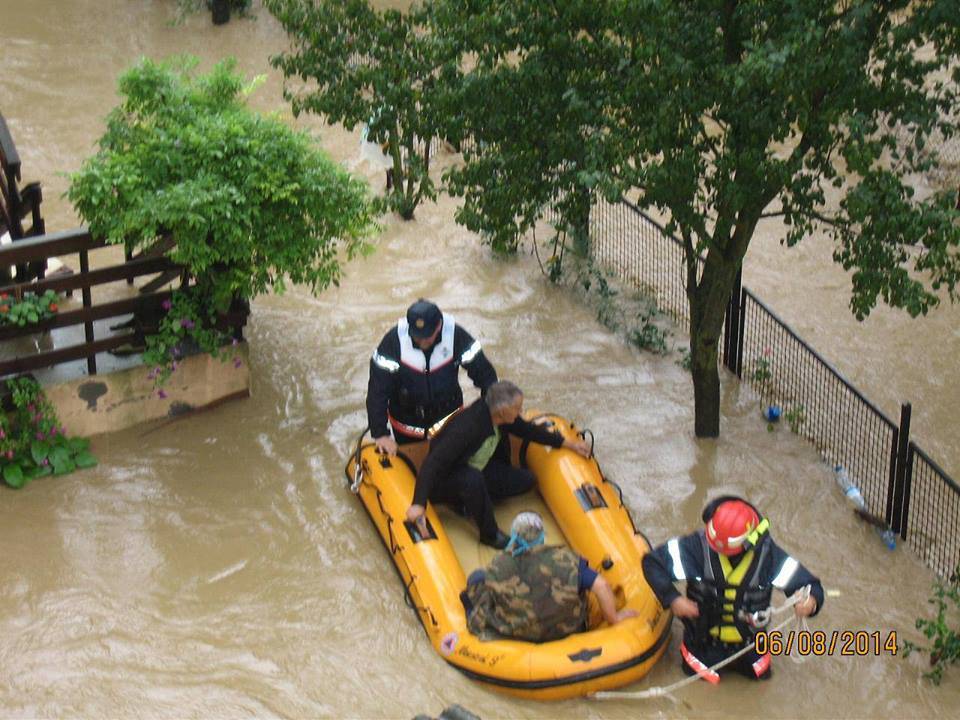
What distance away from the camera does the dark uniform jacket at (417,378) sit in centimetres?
866

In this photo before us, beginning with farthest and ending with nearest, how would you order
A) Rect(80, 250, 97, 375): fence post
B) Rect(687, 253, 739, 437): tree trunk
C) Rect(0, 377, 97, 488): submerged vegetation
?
1. Rect(687, 253, 739, 437): tree trunk
2. Rect(80, 250, 97, 375): fence post
3. Rect(0, 377, 97, 488): submerged vegetation

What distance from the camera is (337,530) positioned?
8891 mm

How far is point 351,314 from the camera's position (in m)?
11.9

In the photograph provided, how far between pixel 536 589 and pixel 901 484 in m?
3.29

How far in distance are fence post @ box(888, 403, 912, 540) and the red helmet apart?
2370 mm

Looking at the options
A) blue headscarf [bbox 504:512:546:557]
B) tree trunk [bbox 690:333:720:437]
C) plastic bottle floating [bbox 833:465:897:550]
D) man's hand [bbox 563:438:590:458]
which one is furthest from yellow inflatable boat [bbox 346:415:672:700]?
plastic bottle floating [bbox 833:465:897:550]

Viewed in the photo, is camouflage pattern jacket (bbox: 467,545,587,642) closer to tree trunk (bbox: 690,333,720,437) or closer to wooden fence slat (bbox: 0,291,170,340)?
tree trunk (bbox: 690,333,720,437)

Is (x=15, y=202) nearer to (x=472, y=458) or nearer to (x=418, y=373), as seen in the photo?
(x=418, y=373)

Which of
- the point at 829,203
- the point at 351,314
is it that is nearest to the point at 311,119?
the point at 351,314

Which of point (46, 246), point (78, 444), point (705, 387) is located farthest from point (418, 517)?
point (46, 246)

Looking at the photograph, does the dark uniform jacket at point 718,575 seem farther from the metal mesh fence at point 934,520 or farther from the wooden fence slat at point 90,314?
the wooden fence slat at point 90,314

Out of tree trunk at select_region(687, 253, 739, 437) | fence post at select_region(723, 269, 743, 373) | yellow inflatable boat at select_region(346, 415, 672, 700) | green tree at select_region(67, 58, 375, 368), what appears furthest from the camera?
fence post at select_region(723, 269, 743, 373)

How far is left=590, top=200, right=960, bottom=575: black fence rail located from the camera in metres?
9.17

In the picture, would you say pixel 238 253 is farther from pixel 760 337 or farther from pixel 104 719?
pixel 760 337
